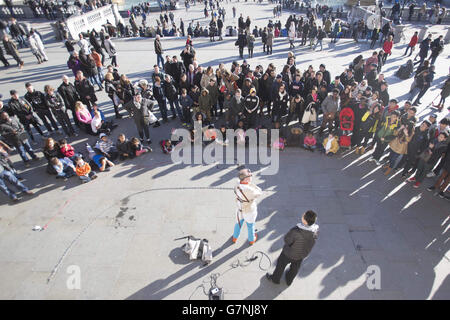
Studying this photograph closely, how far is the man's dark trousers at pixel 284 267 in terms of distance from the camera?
4.29 metres

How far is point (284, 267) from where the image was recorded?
4.45m

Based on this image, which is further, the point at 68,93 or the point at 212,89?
the point at 212,89

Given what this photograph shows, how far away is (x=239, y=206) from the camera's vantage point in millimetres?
4840

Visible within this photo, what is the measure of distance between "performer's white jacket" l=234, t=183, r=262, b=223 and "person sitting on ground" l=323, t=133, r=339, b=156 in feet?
13.7

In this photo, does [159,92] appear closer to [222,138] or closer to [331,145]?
[222,138]

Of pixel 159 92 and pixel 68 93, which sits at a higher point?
pixel 68 93

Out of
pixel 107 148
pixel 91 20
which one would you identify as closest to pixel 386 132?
pixel 107 148

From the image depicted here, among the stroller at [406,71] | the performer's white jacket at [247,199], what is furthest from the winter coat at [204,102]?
the stroller at [406,71]

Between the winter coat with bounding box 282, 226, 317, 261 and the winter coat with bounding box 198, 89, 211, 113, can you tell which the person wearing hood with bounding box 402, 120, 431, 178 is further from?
the winter coat with bounding box 198, 89, 211, 113

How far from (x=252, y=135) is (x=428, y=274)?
5.63 meters

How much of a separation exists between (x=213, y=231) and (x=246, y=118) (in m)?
4.36

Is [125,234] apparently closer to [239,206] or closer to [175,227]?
[175,227]
